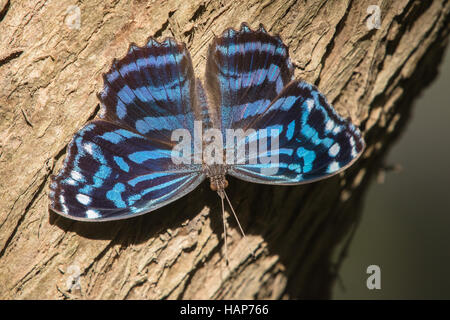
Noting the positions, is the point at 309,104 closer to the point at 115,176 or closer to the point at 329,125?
the point at 329,125

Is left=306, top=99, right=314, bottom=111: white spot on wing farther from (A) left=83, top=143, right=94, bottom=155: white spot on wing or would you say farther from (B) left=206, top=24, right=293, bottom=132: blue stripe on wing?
(A) left=83, top=143, right=94, bottom=155: white spot on wing

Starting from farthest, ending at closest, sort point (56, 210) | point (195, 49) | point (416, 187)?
point (416, 187) < point (195, 49) < point (56, 210)

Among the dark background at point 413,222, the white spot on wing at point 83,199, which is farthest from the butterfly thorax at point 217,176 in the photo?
the dark background at point 413,222

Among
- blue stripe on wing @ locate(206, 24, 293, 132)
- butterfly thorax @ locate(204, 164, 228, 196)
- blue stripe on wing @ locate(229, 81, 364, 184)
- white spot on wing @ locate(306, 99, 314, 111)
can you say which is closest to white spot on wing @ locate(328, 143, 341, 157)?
blue stripe on wing @ locate(229, 81, 364, 184)

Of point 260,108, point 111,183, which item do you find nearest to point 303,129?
point 260,108

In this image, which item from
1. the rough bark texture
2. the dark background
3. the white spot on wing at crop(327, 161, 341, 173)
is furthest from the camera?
the dark background

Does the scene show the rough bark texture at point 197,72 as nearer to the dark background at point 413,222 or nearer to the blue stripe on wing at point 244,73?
the blue stripe on wing at point 244,73

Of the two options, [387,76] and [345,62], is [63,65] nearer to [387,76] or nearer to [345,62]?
[345,62]
